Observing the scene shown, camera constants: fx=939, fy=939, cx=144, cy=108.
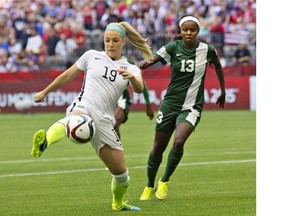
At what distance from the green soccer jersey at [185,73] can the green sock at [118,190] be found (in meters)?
1.95

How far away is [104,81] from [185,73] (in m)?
2.20

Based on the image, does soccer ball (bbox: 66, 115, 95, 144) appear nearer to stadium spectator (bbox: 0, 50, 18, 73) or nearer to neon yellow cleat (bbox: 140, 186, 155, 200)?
neon yellow cleat (bbox: 140, 186, 155, 200)

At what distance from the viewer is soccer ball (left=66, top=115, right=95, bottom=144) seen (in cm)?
953

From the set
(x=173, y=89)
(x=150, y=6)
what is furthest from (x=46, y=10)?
(x=173, y=89)

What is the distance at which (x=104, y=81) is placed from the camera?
407 inches

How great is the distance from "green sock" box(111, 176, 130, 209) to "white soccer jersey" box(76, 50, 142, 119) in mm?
Result: 780

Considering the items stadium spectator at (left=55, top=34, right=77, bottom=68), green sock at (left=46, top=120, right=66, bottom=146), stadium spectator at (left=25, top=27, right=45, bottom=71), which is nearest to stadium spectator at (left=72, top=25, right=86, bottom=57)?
stadium spectator at (left=55, top=34, right=77, bottom=68)

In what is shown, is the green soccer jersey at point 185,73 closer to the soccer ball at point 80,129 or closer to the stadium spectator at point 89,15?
the soccer ball at point 80,129

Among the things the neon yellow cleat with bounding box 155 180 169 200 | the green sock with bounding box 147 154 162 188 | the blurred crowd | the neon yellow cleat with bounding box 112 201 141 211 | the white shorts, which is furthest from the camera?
the blurred crowd

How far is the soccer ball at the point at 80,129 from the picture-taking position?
375 inches

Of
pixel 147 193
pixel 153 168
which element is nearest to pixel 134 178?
pixel 153 168

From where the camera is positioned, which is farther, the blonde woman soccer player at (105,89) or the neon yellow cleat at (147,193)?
the neon yellow cleat at (147,193)

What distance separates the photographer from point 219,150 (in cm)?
1961

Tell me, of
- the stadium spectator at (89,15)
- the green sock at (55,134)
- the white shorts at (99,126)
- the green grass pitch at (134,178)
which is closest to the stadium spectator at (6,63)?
the stadium spectator at (89,15)
